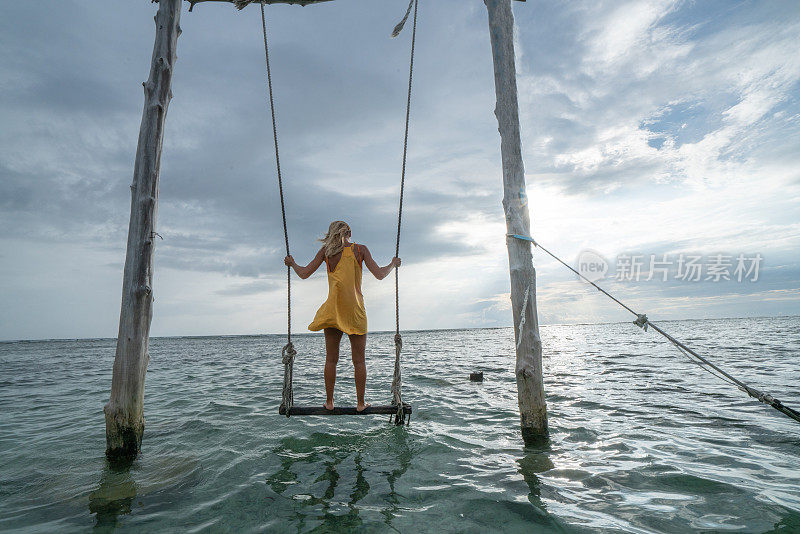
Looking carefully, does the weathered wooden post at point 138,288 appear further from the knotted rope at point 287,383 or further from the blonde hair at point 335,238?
the blonde hair at point 335,238

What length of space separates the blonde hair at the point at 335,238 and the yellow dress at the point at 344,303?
0.38 ft

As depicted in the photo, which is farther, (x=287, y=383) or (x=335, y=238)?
(x=335, y=238)

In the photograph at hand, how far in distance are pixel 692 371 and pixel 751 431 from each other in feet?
23.8

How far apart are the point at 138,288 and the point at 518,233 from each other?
17.3ft

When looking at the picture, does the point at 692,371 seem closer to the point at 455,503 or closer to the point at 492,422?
the point at 492,422

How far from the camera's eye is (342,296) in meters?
5.36

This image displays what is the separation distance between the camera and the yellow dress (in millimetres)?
5301

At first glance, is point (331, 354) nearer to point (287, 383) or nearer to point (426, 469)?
point (287, 383)

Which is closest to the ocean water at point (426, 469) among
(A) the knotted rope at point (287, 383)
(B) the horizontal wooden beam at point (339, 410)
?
(B) the horizontal wooden beam at point (339, 410)

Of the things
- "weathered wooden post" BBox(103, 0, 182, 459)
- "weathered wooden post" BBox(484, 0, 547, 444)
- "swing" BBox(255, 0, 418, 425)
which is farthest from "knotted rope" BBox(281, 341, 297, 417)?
"weathered wooden post" BBox(484, 0, 547, 444)

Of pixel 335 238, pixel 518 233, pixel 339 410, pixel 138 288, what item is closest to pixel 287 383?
pixel 339 410

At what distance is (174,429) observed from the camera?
703cm

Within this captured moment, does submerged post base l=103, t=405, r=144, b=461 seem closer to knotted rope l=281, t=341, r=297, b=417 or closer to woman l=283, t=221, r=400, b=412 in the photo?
knotted rope l=281, t=341, r=297, b=417

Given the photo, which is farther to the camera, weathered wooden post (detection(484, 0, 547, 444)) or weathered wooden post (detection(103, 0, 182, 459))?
weathered wooden post (detection(484, 0, 547, 444))
